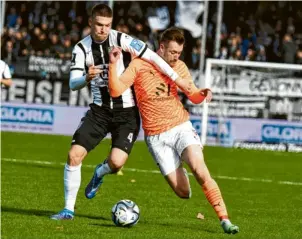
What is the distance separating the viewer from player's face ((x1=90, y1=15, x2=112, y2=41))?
11633 mm

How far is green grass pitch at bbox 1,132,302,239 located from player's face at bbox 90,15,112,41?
2067mm

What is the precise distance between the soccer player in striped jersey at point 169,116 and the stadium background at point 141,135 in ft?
1.85

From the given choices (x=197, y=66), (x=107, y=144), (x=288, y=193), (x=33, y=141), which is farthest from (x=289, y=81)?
(x=288, y=193)

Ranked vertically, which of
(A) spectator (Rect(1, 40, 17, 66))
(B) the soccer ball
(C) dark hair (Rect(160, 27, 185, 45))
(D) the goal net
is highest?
(C) dark hair (Rect(160, 27, 185, 45))

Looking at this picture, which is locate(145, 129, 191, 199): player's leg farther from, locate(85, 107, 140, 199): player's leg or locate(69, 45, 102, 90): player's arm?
locate(69, 45, 102, 90): player's arm

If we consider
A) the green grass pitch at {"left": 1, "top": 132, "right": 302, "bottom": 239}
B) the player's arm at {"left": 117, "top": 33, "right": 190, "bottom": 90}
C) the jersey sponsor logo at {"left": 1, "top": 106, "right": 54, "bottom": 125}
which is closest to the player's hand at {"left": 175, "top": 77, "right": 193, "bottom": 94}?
the player's arm at {"left": 117, "top": 33, "right": 190, "bottom": 90}

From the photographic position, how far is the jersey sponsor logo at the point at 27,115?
29500 mm

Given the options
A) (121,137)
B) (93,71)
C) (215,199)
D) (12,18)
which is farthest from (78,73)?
(12,18)

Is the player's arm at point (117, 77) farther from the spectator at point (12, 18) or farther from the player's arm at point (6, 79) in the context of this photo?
the spectator at point (12, 18)

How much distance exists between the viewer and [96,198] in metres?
14.1

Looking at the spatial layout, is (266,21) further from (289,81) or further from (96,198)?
(96,198)

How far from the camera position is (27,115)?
1168 inches

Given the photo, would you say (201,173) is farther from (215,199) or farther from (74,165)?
(74,165)

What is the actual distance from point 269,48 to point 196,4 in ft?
8.91
